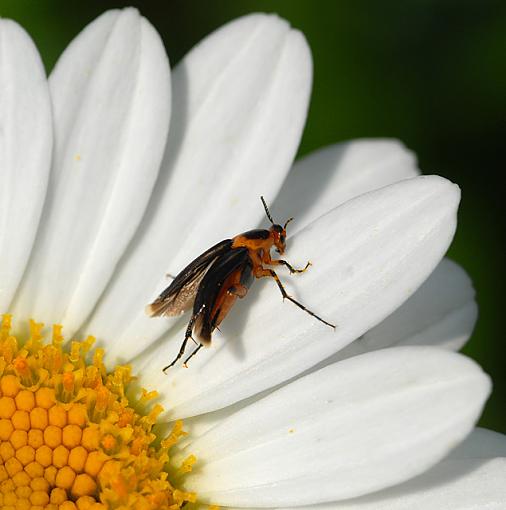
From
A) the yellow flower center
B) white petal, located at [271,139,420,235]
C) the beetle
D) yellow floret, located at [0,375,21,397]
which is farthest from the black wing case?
yellow floret, located at [0,375,21,397]

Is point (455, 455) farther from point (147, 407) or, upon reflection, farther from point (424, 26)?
point (424, 26)

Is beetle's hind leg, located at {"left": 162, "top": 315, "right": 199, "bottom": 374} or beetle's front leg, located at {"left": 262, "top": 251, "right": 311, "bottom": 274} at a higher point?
beetle's front leg, located at {"left": 262, "top": 251, "right": 311, "bottom": 274}

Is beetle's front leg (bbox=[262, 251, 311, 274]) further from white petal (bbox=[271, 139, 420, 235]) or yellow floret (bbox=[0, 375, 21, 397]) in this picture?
yellow floret (bbox=[0, 375, 21, 397])

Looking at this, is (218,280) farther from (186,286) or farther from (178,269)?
(178,269)

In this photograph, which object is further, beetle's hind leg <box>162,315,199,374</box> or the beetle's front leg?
the beetle's front leg

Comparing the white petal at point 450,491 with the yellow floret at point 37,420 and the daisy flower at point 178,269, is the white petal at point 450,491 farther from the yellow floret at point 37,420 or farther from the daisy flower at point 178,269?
the yellow floret at point 37,420

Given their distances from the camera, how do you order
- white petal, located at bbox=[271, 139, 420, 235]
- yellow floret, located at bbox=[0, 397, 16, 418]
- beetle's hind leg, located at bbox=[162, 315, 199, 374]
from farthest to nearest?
1. white petal, located at bbox=[271, 139, 420, 235]
2. yellow floret, located at bbox=[0, 397, 16, 418]
3. beetle's hind leg, located at bbox=[162, 315, 199, 374]

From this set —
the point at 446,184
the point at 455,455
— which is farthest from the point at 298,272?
the point at 455,455
